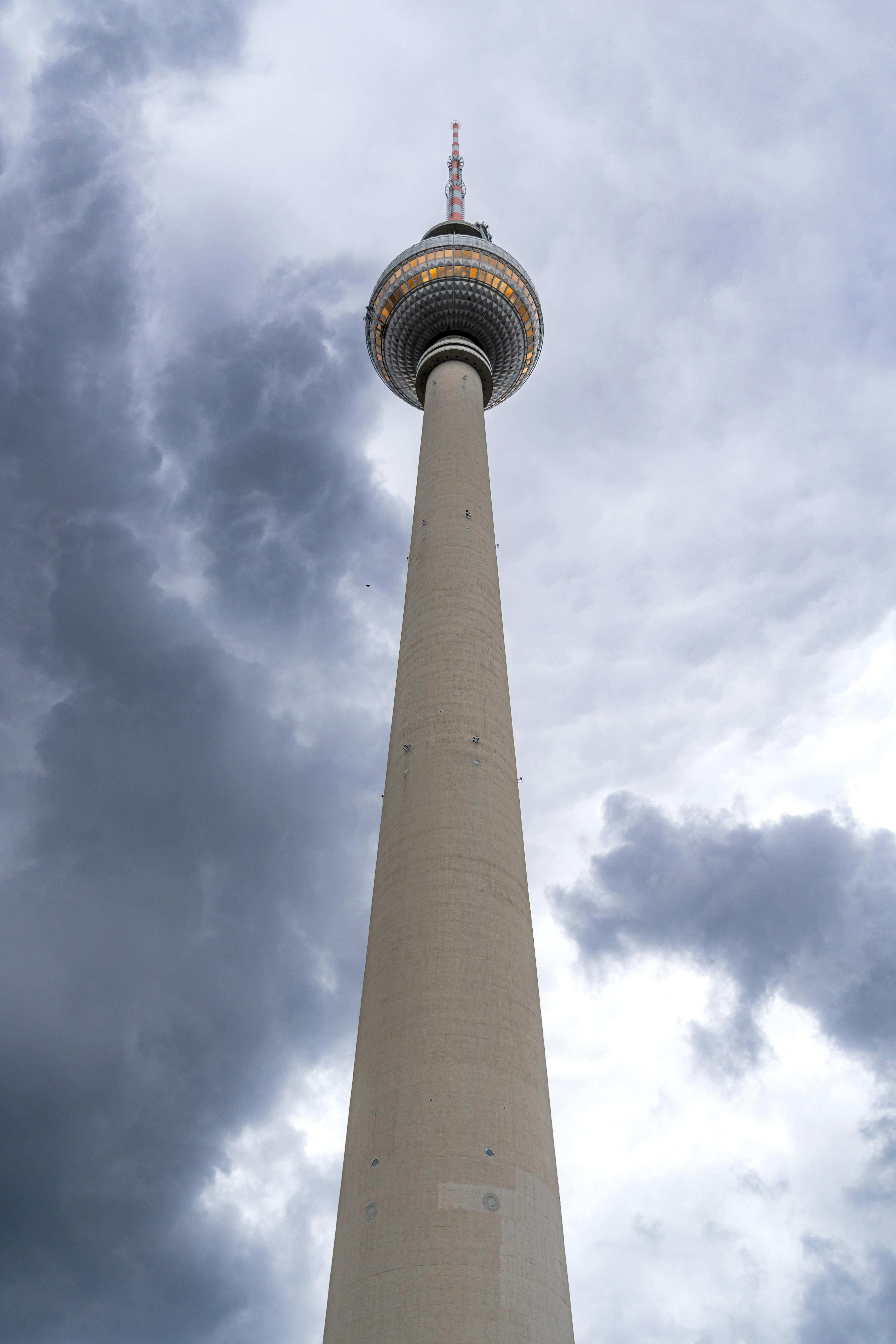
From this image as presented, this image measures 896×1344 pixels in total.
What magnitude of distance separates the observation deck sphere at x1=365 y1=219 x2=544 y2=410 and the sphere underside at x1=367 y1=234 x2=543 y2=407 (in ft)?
0.14

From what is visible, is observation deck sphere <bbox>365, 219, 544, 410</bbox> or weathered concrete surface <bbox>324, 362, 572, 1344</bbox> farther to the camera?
observation deck sphere <bbox>365, 219, 544, 410</bbox>

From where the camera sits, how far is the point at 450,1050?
3628 cm

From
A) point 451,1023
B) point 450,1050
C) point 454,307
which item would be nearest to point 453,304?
point 454,307

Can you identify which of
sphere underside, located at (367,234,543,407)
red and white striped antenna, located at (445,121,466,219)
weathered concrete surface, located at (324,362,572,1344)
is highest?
red and white striped antenna, located at (445,121,466,219)

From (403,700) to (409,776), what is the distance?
526 cm

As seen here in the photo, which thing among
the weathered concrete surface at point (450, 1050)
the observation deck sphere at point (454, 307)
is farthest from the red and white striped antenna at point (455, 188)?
the weathered concrete surface at point (450, 1050)

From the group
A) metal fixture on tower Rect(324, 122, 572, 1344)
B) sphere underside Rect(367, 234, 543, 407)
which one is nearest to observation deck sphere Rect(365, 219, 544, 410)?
sphere underside Rect(367, 234, 543, 407)

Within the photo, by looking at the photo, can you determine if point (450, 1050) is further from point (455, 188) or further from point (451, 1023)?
point (455, 188)

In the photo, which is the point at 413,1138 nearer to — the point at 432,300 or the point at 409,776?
the point at 409,776

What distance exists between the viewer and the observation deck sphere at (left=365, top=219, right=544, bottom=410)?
247 feet

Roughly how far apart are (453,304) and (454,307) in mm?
161

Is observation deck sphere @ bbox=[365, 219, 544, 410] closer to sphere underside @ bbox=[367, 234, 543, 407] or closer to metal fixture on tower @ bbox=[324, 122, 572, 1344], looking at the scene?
sphere underside @ bbox=[367, 234, 543, 407]

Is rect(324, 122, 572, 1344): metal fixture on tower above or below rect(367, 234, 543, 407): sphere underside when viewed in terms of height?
below

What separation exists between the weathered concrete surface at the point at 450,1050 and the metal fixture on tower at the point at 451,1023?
0.21 feet
